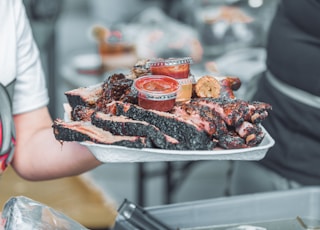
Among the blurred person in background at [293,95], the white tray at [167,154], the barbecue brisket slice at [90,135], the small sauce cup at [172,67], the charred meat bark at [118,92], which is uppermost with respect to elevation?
the small sauce cup at [172,67]

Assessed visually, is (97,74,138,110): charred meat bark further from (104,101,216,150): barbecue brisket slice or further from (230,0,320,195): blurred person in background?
(230,0,320,195): blurred person in background

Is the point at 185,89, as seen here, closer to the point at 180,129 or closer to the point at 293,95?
the point at 180,129

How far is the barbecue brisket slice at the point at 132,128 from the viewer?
0.89 metres

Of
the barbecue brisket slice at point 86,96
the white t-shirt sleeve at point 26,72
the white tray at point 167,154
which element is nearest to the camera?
the white tray at point 167,154

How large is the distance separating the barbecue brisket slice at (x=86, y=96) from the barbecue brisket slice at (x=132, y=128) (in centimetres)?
6

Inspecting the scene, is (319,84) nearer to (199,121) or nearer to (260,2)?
(199,121)

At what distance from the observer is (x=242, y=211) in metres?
1.08

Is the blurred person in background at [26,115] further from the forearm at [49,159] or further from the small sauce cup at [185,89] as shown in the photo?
the small sauce cup at [185,89]

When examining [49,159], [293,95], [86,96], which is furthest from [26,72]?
[293,95]

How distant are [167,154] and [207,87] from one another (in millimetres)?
145

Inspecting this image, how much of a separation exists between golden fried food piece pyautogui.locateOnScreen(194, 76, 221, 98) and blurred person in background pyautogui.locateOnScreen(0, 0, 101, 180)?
268 millimetres

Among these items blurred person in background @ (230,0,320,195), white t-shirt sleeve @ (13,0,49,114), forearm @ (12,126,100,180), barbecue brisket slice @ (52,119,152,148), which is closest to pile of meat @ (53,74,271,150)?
barbecue brisket slice @ (52,119,152,148)

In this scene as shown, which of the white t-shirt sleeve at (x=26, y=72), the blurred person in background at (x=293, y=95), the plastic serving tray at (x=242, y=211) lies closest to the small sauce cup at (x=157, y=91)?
the plastic serving tray at (x=242, y=211)

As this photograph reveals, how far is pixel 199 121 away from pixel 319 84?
0.58m
